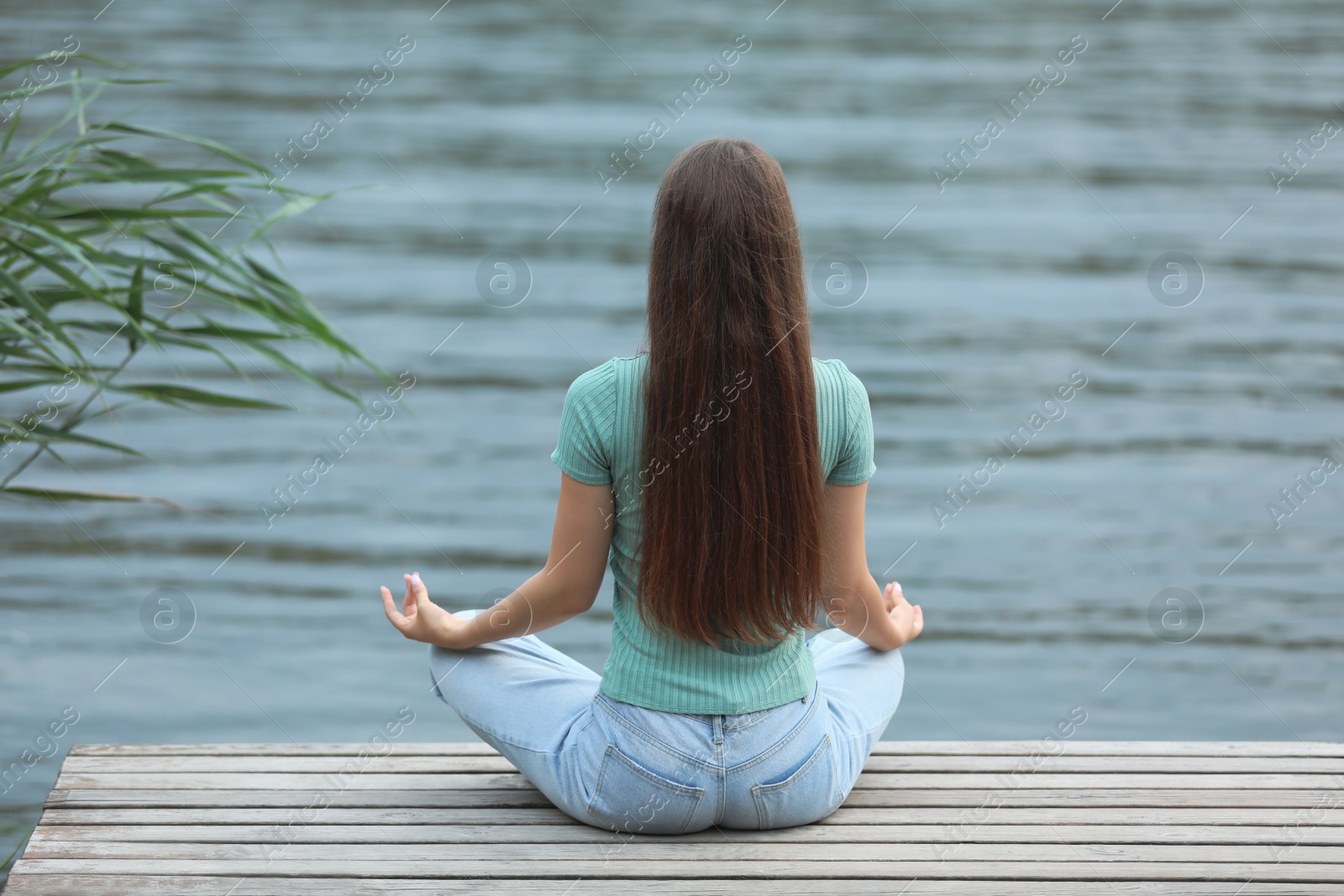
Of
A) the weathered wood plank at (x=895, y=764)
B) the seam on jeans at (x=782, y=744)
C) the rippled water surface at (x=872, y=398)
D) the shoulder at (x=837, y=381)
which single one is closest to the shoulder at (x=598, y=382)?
the shoulder at (x=837, y=381)

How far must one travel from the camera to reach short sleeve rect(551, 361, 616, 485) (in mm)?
2039

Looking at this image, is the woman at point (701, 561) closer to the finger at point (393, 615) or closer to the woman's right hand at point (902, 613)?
the finger at point (393, 615)

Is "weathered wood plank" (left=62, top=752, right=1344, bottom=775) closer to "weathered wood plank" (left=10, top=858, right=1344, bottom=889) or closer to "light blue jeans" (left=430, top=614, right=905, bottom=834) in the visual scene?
"light blue jeans" (left=430, top=614, right=905, bottom=834)

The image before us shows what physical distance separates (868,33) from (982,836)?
13579 mm

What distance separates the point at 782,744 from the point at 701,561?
1.18ft

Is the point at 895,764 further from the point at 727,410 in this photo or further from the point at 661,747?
the point at 727,410

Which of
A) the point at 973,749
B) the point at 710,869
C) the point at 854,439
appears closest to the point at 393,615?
the point at 710,869

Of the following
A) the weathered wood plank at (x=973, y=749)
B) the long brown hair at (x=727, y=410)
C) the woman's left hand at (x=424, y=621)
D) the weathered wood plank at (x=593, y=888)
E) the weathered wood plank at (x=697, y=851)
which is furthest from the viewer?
the weathered wood plank at (x=973, y=749)

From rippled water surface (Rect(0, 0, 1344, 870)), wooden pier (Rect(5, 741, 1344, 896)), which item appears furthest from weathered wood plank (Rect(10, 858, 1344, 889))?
rippled water surface (Rect(0, 0, 1344, 870))

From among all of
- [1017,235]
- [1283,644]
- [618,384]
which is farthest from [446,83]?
[618,384]

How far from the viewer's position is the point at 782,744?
7.11ft

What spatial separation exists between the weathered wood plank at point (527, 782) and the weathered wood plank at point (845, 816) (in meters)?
0.10

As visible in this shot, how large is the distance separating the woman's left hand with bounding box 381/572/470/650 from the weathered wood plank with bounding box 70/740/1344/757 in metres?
0.42

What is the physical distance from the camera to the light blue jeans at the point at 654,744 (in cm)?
213
